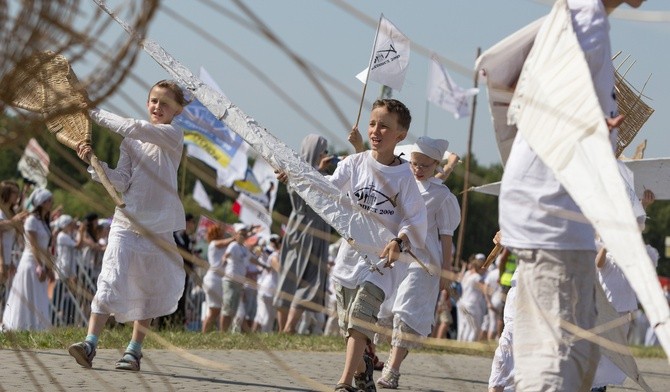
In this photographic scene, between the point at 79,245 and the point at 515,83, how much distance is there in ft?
43.1

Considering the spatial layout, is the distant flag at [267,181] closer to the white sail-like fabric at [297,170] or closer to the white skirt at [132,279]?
the white skirt at [132,279]

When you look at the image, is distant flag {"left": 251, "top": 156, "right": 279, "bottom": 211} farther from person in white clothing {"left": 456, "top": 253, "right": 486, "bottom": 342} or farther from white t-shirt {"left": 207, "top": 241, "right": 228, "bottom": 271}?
white t-shirt {"left": 207, "top": 241, "right": 228, "bottom": 271}

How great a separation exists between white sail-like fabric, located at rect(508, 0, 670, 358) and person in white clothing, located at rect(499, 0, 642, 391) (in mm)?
240

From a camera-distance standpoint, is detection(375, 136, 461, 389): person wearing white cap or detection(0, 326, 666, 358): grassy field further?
detection(0, 326, 666, 358): grassy field

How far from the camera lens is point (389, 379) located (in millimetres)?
9312

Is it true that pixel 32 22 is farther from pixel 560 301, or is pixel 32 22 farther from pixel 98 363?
pixel 98 363

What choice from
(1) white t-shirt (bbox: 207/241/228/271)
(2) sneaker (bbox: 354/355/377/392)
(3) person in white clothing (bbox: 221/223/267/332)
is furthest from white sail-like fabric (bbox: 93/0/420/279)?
(1) white t-shirt (bbox: 207/241/228/271)

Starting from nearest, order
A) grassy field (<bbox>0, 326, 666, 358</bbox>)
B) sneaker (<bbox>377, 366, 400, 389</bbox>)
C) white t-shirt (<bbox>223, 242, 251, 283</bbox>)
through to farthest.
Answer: sneaker (<bbox>377, 366, 400, 389</bbox>), grassy field (<bbox>0, 326, 666, 358</bbox>), white t-shirt (<bbox>223, 242, 251, 283</bbox>)

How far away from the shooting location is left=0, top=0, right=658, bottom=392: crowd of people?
4543mm

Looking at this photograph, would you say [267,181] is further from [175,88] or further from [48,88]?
[48,88]

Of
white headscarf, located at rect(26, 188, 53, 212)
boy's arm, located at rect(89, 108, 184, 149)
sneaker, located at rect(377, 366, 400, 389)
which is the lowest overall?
sneaker, located at rect(377, 366, 400, 389)

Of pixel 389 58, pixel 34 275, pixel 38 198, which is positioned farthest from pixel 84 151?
pixel 34 275

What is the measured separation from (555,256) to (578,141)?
2.79 ft

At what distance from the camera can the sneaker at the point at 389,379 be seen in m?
9.30
